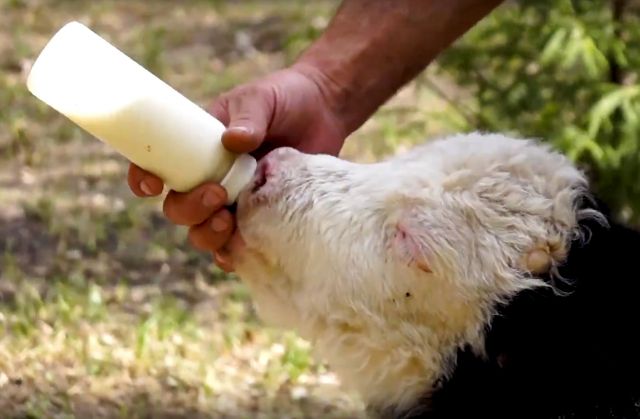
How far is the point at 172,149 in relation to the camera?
2.57m

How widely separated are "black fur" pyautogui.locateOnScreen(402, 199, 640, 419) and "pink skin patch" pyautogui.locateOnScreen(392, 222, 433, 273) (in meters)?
0.19

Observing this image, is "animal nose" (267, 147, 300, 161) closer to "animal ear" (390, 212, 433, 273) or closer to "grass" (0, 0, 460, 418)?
"animal ear" (390, 212, 433, 273)

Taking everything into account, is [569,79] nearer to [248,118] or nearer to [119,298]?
[119,298]

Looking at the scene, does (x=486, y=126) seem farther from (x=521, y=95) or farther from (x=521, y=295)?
(x=521, y=295)

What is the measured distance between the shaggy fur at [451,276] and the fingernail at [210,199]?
0.20ft

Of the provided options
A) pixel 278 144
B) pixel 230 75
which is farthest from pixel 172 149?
pixel 230 75

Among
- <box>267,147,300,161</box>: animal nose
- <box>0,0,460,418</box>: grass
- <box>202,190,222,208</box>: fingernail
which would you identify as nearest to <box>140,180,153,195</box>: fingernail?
<box>202,190,222,208</box>: fingernail

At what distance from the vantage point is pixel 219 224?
2682 mm

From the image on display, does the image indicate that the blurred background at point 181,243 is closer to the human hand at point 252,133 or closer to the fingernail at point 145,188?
the human hand at point 252,133

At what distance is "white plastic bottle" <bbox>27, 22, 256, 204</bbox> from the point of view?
96.9 inches

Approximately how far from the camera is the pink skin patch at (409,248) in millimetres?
2504

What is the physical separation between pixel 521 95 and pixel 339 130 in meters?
1.95

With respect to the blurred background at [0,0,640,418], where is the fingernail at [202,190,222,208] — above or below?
above

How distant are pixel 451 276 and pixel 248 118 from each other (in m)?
0.65
